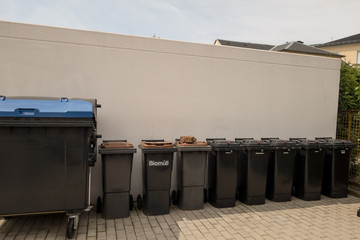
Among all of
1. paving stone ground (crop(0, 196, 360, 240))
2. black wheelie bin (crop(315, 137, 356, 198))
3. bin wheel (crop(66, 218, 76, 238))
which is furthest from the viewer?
black wheelie bin (crop(315, 137, 356, 198))

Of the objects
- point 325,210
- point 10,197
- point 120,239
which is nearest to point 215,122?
point 325,210

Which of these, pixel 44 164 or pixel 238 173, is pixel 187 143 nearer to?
pixel 238 173

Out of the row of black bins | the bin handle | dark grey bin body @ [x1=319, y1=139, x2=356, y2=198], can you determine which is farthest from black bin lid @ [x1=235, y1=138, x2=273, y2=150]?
the bin handle

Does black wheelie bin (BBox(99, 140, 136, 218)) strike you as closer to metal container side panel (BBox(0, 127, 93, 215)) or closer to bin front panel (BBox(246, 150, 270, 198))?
metal container side panel (BBox(0, 127, 93, 215))

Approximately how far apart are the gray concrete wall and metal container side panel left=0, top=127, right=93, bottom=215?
121 cm

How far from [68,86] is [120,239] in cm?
262

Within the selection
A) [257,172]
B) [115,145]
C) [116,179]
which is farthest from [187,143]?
[257,172]

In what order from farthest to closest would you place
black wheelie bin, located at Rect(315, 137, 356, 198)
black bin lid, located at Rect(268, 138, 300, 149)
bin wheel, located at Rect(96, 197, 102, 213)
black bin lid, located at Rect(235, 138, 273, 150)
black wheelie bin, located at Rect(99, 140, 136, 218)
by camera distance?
black wheelie bin, located at Rect(315, 137, 356, 198) → black bin lid, located at Rect(268, 138, 300, 149) → black bin lid, located at Rect(235, 138, 273, 150) → bin wheel, located at Rect(96, 197, 102, 213) → black wheelie bin, located at Rect(99, 140, 136, 218)

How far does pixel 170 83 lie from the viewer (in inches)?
198

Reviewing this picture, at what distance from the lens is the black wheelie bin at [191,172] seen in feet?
14.3

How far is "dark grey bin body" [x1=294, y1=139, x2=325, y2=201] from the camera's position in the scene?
5031 mm

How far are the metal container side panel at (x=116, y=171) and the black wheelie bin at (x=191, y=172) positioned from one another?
35.2 inches

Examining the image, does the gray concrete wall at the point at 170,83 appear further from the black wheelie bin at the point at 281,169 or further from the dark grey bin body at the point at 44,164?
the dark grey bin body at the point at 44,164

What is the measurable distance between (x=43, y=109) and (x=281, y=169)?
161 inches
